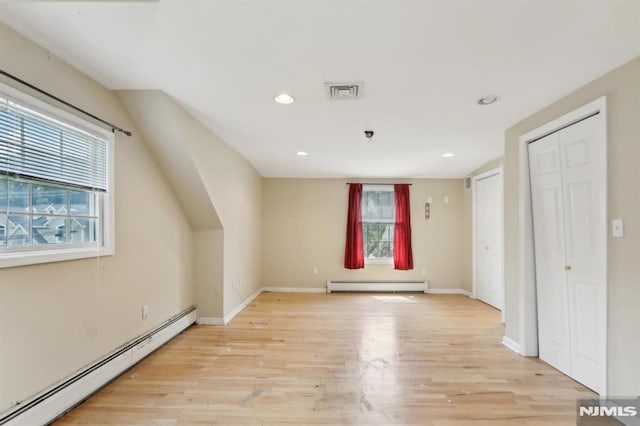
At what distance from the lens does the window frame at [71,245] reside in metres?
1.56

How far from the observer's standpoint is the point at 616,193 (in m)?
1.89

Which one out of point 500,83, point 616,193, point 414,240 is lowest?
point 414,240

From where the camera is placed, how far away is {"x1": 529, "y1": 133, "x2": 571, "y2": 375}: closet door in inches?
→ 94.2

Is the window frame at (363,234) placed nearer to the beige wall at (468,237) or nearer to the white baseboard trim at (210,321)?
the beige wall at (468,237)

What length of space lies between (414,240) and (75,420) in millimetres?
5007

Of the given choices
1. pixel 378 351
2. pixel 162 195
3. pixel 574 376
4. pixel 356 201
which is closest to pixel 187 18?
pixel 162 195

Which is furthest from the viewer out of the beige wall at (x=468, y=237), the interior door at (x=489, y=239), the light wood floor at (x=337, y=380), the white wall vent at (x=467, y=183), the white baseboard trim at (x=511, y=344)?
the white wall vent at (x=467, y=183)

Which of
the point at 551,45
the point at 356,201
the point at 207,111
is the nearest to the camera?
the point at 551,45

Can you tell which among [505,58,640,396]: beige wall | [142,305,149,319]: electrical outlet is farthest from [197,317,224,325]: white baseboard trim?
[505,58,640,396]: beige wall

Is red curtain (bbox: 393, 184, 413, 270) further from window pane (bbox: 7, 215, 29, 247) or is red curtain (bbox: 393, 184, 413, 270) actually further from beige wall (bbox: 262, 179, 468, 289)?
window pane (bbox: 7, 215, 29, 247)

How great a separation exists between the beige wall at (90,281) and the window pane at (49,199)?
0.36 m

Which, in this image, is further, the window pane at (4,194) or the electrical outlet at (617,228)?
the electrical outlet at (617,228)

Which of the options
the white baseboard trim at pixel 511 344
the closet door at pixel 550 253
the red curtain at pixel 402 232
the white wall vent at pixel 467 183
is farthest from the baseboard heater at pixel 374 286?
the closet door at pixel 550 253

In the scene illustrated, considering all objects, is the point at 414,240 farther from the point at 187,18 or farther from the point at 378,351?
the point at 187,18
